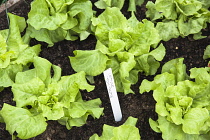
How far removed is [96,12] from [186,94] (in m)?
0.96

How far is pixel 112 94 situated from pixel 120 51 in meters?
0.32

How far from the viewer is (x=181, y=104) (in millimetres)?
1943

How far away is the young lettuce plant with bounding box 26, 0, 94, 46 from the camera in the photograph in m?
2.09

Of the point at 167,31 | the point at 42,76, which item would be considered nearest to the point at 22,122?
the point at 42,76

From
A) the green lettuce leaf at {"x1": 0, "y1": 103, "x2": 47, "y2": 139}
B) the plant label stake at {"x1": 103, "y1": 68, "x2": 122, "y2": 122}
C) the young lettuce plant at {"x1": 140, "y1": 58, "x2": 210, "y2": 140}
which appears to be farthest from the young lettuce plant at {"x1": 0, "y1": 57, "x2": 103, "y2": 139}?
the young lettuce plant at {"x1": 140, "y1": 58, "x2": 210, "y2": 140}

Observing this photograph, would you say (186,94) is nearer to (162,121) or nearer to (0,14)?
(162,121)

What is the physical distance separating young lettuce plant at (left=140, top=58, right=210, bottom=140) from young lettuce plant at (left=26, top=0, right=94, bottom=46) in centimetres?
66

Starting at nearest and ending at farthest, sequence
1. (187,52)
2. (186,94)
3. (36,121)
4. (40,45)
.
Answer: (36,121)
(186,94)
(40,45)
(187,52)

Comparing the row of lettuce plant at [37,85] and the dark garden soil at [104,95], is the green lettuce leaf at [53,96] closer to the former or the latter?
the row of lettuce plant at [37,85]

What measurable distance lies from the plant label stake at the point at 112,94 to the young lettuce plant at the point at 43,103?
11cm

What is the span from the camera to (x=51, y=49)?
2320 mm

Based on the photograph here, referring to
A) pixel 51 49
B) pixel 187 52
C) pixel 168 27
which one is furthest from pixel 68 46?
pixel 187 52

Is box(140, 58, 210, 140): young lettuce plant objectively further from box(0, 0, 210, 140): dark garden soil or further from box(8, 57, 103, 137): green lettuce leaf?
box(8, 57, 103, 137): green lettuce leaf

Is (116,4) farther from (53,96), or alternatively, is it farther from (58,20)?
(53,96)
